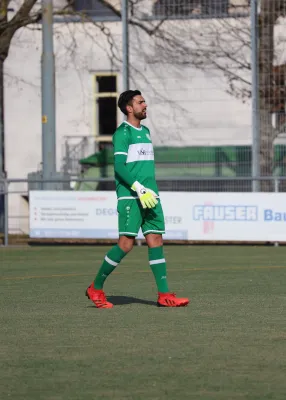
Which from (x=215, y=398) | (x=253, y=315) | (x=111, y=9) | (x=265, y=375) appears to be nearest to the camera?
(x=215, y=398)

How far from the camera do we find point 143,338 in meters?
8.55

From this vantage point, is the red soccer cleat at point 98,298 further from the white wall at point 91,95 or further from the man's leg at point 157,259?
the white wall at point 91,95

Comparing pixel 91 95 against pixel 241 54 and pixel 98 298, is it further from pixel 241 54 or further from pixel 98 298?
pixel 98 298

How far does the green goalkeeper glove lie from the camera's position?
1029 centimetres

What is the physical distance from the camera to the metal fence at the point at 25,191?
22.5 m

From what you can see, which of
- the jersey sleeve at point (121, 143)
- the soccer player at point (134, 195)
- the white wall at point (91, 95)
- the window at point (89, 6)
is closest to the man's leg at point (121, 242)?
the soccer player at point (134, 195)

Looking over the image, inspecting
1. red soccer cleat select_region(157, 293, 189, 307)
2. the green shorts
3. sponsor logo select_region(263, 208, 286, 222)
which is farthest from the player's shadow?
sponsor logo select_region(263, 208, 286, 222)

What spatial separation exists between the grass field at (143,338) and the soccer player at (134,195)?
32 centimetres

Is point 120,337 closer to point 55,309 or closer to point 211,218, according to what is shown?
point 55,309

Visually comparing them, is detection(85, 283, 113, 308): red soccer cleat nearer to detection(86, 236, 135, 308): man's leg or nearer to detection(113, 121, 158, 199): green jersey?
detection(86, 236, 135, 308): man's leg

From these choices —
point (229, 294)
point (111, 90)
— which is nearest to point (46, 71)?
point (111, 90)

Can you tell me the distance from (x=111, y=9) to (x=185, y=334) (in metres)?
19.7

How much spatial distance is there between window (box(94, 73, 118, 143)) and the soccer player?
2037cm

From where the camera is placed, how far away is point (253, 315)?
9984mm
